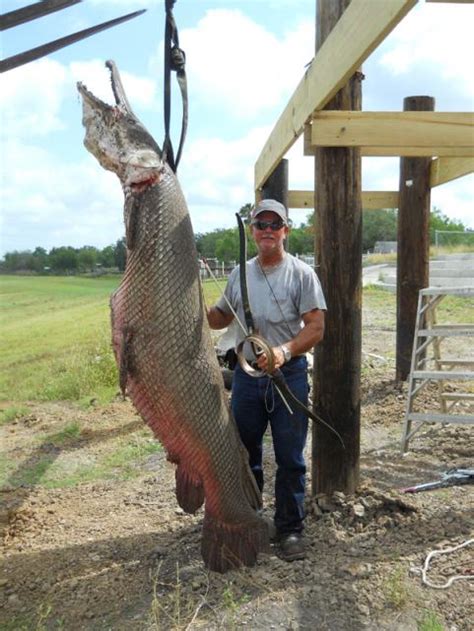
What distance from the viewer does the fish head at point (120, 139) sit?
2.68 metres

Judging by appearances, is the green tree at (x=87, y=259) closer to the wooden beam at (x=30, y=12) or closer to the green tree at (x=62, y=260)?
the green tree at (x=62, y=260)

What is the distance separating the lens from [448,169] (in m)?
6.95

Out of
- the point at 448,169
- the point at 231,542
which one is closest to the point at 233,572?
the point at 231,542

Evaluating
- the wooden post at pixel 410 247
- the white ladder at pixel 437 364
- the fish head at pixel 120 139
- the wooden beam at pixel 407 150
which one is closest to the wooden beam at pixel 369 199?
the wooden post at pixel 410 247

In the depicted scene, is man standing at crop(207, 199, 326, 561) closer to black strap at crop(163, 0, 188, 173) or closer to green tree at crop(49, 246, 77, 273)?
black strap at crop(163, 0, 188, 173)

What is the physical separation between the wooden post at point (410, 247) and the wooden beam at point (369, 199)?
308 mm

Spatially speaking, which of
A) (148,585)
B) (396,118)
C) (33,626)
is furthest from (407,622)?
(396,118)

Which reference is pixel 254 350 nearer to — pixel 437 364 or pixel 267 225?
pixel 267 225

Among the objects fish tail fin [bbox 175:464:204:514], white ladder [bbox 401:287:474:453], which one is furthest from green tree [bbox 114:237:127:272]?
white ladder [bbox 401:287:474:453]

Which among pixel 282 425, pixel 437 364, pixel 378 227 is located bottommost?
pixel 437 364

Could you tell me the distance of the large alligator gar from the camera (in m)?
2.72

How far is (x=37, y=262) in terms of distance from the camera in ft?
167

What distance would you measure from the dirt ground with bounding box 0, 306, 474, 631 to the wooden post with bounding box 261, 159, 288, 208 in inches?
125

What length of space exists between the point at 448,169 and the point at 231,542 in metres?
5.09
